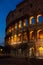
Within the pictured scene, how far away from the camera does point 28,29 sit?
64.9 metres

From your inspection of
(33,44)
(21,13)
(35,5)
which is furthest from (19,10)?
(33,44)

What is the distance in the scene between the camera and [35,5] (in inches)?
2544

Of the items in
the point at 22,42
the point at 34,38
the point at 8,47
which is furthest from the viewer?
the point at 8,47

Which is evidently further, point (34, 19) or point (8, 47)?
point (8, 47)

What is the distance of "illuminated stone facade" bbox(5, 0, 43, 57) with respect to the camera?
62.3 meters

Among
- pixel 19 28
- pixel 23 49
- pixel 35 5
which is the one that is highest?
pixel 35 5

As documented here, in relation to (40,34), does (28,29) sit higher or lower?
Answer: higher

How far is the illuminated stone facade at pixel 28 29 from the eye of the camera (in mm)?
62281

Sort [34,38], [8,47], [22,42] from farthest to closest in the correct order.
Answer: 1. [8,47]
2. [22,42]
3. [34,38]

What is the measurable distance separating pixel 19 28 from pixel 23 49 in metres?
7.97

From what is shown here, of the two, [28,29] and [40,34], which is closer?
[40,34]

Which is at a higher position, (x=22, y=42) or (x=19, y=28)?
(x=19, y=28)

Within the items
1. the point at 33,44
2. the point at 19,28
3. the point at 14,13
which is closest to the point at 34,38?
the point at 33,44

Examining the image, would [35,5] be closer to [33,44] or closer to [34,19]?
[34,19]
